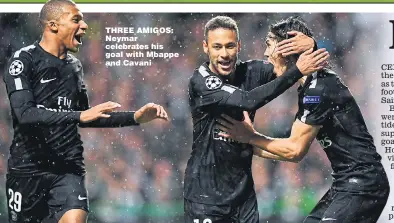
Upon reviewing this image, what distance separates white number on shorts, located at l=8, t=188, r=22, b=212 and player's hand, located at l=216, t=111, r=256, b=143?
1.42m

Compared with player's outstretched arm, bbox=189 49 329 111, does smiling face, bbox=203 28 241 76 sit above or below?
above

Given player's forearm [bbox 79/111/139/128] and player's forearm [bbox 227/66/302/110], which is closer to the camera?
player's forearm [bbox 227/66/302/110]

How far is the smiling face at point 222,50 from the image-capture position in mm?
5445

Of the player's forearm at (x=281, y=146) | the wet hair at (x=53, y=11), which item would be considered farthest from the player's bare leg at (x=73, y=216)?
the wet hair at (x=53, y=11)

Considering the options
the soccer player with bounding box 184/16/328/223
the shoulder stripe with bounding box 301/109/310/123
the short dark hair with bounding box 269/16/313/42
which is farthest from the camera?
the short dark hair with bounding box 269/16/313/42

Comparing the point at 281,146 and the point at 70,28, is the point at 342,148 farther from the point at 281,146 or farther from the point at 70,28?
the point at 70,28

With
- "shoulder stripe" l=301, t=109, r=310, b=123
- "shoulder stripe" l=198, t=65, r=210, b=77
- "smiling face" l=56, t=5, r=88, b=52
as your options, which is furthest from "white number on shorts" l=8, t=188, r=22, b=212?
"shoulder stripe" l=301, t=109, r=310, b=123

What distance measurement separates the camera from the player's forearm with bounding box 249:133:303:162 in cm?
524

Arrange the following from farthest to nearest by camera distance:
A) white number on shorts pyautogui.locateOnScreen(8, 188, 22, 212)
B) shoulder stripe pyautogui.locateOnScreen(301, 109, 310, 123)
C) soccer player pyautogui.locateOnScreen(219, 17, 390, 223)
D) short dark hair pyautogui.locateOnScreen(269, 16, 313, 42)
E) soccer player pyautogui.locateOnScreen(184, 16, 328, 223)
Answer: white number on shorts pyautogui.locateOnScreen(8, 188, 22, 212)
short dark hair pyautogui.locateOnScreen(269, 16, 313, 42)
soccer player pyautogui.locateOnScreen(184, 16, 328, 223)
shoulder stripe pyautogui.locateOnScreen(301, 109, 310, 123)
soccer player pyautogui.locateOnScreen(219, 17, 390, 223)

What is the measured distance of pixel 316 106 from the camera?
4.94 metres

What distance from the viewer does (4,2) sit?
6.46m

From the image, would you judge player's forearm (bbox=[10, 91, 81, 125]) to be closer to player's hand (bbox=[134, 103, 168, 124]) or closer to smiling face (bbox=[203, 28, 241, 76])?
player's hand (bbox=[134, 103, 168, 124])

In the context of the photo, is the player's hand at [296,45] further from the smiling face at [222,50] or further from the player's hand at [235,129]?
the player's hand at [235,129]

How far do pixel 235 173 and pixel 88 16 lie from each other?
1960 millimetres
